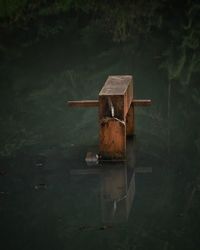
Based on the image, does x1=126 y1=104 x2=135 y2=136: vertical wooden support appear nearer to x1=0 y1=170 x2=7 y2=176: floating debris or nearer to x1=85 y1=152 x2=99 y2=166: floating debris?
x1=85 y1=152 x2=99 y2=166: floating debris

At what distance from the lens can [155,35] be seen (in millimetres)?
19312

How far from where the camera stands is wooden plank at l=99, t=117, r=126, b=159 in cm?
895

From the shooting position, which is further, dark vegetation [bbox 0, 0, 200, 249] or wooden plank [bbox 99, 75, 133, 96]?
wooden plank [bbox 99, 75, 133, 96]

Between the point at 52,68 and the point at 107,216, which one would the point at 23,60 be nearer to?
the point at 52,68

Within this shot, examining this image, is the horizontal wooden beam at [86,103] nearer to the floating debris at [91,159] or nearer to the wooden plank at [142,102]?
the wooden plank at [142,102]

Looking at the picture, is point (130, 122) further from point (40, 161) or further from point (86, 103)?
point (40, 161)

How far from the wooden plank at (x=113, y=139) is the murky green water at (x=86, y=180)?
221 millimetres

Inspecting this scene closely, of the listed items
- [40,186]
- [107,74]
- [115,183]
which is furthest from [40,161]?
[107,74]

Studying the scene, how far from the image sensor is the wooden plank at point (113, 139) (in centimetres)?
895

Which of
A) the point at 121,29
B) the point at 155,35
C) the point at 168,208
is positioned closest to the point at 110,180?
the point at 168,208

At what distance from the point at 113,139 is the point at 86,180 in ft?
2.79

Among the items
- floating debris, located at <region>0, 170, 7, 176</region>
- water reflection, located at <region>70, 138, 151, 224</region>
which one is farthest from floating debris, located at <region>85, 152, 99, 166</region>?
floating debris, located at <region>0, 170, 7, 176</region>

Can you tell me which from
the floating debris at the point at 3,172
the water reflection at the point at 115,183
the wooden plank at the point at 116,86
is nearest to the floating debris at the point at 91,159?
the water reflection at the point at 115,183

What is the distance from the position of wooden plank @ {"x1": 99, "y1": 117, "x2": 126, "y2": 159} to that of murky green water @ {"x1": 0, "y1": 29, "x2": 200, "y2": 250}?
221 mm
